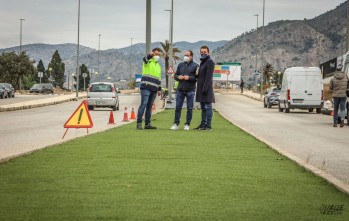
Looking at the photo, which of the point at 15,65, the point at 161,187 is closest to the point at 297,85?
the point at 161,187

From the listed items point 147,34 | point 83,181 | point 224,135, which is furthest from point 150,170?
point 147,34

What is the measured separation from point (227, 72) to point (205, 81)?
105031 mm

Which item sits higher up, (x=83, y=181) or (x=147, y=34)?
(x=147, y=34)

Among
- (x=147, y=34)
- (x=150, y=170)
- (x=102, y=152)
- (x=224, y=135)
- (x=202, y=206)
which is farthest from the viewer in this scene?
(x=147, y=34)

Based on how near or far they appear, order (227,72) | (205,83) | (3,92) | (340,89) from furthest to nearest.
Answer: (227,72), (3,92), (340,89), (205,83)

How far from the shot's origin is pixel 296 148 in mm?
15750

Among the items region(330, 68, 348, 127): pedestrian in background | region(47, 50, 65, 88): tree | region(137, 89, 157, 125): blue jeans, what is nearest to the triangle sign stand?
region(137, 89, 157, 125): blue jeans

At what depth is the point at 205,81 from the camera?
19312 millimetres

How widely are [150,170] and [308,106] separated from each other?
32.4 metres

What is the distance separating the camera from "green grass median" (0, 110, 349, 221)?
6.66 m

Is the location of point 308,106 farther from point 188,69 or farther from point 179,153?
point 179,153

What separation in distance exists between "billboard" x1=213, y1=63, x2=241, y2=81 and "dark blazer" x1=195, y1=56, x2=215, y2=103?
4109 inches

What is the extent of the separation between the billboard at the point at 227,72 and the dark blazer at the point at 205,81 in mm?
104369

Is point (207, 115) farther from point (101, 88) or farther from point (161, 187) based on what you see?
point (101, 88)
